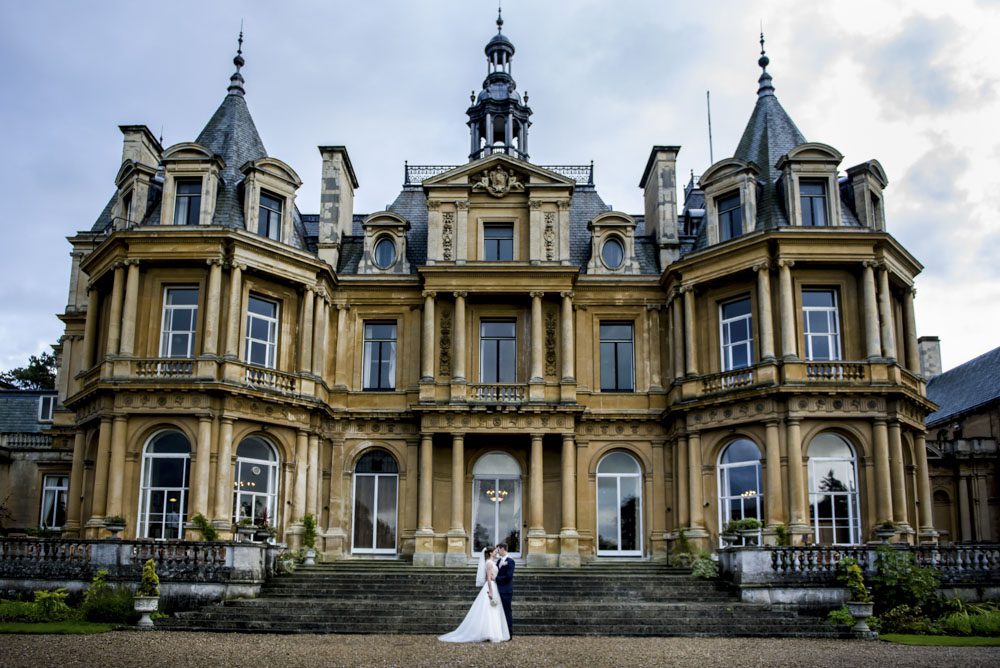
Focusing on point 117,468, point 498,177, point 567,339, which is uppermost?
point 498,177

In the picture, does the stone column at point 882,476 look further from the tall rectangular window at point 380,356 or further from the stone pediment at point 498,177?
the tall rectangular window at point 380,356

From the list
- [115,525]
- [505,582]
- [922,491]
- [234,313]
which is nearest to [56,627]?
[115,525]

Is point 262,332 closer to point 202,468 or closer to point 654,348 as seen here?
point 202,468

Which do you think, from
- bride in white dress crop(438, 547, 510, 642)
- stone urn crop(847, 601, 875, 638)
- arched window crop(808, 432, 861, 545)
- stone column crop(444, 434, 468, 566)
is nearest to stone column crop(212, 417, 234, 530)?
stone column crop(444, 434, 468, 566)

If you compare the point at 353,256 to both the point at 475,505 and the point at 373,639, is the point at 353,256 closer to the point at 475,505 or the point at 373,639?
the point at 475,505

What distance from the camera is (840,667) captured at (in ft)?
44.4

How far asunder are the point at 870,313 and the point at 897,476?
443cm

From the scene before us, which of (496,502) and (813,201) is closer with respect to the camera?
(813,201)

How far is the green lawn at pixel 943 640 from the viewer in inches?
658

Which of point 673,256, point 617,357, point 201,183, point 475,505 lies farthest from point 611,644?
point 201,183

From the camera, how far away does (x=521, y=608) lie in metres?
19.5

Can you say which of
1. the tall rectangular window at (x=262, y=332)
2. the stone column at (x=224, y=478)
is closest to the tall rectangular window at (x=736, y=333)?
the tall rectangular window at (x=262, y=332)

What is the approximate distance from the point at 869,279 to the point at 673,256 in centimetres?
638

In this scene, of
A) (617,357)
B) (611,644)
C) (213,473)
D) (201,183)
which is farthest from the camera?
(617,357)
